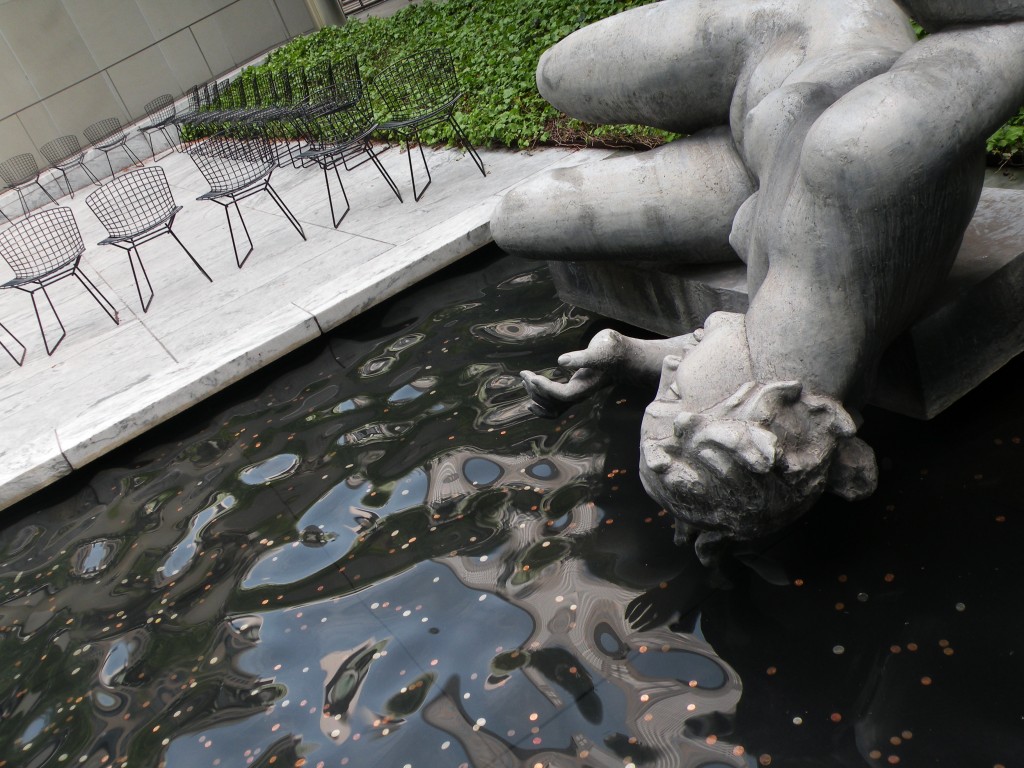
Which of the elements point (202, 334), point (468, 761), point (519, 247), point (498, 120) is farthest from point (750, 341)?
point (498, 120)

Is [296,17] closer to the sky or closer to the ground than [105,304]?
closer to the sky

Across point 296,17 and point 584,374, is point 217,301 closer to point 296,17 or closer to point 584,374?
point 584,374

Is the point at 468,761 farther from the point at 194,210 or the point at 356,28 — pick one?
the point at 356,28

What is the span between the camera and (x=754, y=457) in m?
1.91

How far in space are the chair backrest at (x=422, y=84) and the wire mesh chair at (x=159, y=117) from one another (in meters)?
7.71

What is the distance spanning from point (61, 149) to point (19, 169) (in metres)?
0.86

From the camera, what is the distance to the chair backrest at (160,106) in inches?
677

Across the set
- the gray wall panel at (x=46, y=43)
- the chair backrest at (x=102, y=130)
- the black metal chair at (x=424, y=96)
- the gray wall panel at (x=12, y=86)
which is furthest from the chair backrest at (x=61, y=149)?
the black metal chair at (x=424, y=96)

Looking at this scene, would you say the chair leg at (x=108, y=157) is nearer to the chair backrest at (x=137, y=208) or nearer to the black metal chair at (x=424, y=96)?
the chair backrest at (x=137, y=208)

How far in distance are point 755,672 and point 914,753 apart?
40 cm

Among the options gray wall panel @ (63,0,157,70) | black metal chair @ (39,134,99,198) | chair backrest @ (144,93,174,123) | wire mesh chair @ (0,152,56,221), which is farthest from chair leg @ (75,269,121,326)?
gray wall panel @ (63,0,157,70)

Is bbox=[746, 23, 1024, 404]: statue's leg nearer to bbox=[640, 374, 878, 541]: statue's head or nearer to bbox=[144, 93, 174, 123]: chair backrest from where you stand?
bbox=[640, 374, 878, 541]: statue's head

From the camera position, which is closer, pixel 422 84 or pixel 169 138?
pixel 422 84

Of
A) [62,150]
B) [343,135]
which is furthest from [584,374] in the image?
[62,150]
